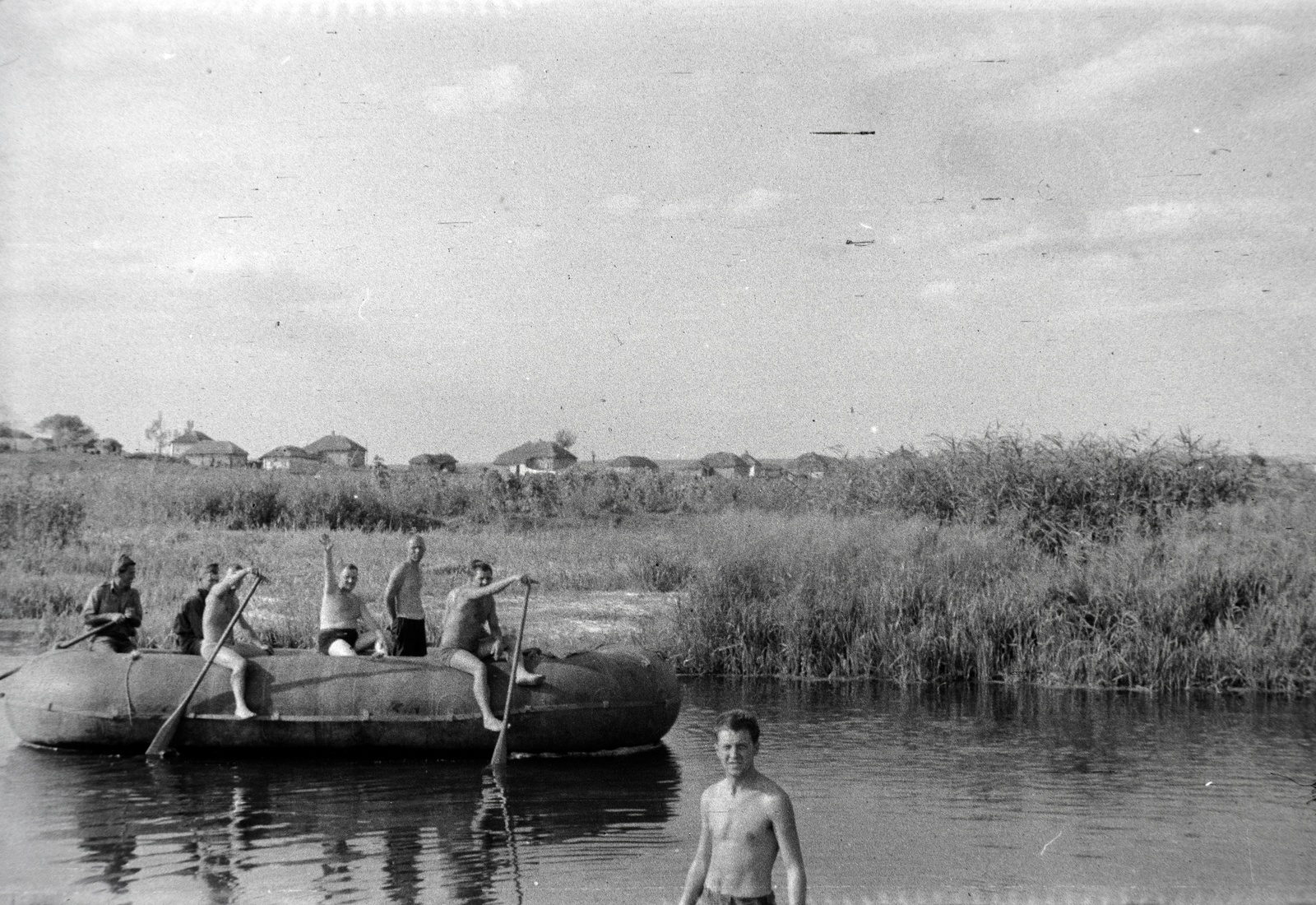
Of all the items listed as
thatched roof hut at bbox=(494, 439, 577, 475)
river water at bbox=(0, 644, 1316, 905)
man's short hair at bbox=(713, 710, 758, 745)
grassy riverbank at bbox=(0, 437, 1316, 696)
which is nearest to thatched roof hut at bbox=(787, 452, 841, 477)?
grassy riverbank at bbox=(0, 437, 1316, 696)

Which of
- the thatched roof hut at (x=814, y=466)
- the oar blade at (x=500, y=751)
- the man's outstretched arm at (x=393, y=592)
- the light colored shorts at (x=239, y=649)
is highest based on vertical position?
the thatched roof hut at (x=814, y=466)

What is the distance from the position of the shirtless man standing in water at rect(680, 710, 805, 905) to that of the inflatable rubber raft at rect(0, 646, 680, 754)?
692 centimetres

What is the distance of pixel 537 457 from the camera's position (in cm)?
7125

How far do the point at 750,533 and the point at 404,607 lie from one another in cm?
756

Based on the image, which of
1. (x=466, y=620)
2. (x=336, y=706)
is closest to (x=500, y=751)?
(x=466, y=620)

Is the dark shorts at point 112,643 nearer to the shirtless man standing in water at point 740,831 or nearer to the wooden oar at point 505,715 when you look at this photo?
the wooden oar at point 505,715

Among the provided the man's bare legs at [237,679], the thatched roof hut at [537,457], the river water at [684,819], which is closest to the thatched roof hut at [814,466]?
the river water at [684,819]

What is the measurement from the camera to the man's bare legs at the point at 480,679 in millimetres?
12008

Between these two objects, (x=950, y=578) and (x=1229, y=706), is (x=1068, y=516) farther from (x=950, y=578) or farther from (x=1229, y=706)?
(x=1229, y=706)

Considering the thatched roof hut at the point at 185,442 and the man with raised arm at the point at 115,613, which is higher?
the thatched roof hut at the point at 185,442

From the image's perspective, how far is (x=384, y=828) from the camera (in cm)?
998

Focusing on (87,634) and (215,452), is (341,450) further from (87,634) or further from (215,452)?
(87,634)

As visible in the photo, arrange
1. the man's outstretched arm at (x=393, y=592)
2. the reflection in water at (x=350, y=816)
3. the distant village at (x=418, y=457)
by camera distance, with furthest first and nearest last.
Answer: the distant village at (x=418, y=457) < the man's outstretched arm at (x=393, y=592) < the reflection in water at (x=350, y=816)

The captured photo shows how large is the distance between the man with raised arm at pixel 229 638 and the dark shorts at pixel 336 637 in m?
0.53
